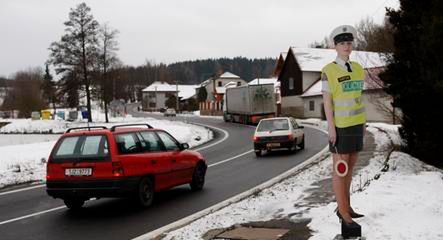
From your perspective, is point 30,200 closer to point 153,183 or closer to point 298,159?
point 153,183

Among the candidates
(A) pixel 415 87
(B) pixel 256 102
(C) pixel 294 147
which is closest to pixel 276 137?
(C) pixel 294 147

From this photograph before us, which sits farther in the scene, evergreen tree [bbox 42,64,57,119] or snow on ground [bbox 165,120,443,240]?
evergreen tree [bbox 42,64,57,119]

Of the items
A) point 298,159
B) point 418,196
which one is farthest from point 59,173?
point 298,159

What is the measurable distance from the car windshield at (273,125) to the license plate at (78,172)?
511 inches

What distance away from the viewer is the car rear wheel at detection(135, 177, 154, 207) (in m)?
9.88

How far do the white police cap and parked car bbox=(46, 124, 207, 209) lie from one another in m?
5.25

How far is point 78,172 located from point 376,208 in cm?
544

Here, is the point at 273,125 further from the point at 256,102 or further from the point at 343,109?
the point at 256,102

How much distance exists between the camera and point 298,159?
18.5 meters

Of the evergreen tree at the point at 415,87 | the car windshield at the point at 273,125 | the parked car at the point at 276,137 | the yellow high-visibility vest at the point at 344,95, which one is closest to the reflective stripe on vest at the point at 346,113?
the yellow high-visibility vest at the point at 344,95

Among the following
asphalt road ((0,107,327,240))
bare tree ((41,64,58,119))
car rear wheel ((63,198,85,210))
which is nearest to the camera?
asphalt road ((0,107,327,240))


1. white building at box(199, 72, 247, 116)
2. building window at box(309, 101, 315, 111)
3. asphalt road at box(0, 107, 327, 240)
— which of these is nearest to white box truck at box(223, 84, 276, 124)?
building window at box(309, 101, 315, 111)

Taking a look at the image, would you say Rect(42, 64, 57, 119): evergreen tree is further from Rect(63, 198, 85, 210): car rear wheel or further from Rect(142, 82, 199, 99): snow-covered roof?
Rect(63, 198, 85, 210): car rear wheel

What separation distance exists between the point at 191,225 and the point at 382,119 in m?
41.3
